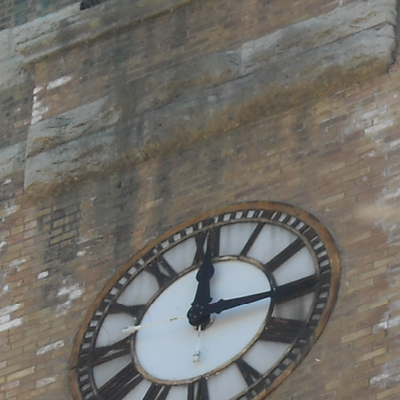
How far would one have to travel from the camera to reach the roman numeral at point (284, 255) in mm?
12234

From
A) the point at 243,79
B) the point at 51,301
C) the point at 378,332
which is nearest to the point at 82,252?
the point at 51,301

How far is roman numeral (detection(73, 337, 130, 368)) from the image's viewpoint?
12359mm

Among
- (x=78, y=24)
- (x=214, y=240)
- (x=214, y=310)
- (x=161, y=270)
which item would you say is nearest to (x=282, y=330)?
(x=214, y=310)

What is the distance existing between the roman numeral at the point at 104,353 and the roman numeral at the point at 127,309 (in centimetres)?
22

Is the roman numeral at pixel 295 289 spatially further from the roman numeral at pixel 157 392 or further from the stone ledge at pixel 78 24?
the stone ledge at pixel 78 24

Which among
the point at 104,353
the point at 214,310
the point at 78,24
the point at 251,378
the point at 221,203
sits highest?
the point at 78,24

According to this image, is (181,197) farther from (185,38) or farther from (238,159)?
(185,38)

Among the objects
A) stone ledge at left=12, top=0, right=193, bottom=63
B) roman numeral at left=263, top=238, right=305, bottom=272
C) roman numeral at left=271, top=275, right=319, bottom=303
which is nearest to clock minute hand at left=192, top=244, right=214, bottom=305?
roman numeral at left=263, top=238, right=305, bottom=272

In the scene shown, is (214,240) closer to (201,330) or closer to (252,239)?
(252,239)

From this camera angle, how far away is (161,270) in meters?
12.7

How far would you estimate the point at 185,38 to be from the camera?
14.2m

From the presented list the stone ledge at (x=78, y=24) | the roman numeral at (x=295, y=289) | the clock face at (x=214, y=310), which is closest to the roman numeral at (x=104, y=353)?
the clock face at (x=214, y=310)

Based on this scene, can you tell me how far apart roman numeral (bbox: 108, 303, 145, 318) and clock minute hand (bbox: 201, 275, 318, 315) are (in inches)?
22.5

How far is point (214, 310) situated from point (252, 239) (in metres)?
0.62
